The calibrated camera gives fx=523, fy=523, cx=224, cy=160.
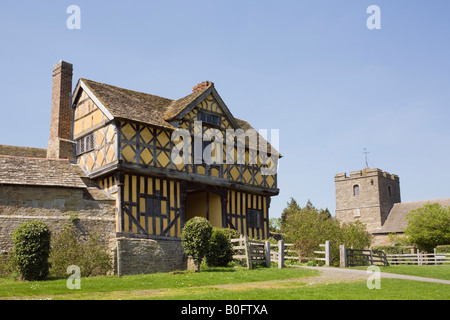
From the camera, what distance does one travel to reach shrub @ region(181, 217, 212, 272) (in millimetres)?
19984

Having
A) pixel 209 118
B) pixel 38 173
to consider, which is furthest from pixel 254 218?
pixel 38 173

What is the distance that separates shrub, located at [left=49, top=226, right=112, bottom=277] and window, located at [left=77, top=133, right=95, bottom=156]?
4934mm

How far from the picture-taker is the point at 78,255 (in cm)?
2117

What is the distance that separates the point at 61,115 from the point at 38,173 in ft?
15.8

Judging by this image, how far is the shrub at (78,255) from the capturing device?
20.4 m

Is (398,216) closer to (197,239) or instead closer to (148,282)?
(197,239)

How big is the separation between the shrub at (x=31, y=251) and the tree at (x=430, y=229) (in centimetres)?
3905

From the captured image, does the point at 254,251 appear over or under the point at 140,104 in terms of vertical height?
under

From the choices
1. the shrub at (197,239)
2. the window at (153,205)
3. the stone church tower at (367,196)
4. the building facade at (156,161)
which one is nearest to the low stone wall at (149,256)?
the building facade at (156,161)

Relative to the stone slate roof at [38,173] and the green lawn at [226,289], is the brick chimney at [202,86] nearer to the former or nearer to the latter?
the stone slate roof at [38,173]

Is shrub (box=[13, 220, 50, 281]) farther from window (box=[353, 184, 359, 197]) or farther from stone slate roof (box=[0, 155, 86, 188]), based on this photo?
window (box=[353, 184, 359, 197])
